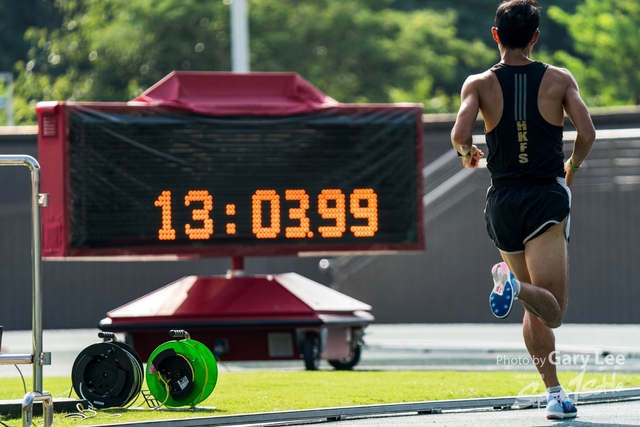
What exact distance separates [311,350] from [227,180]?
5.54 ft

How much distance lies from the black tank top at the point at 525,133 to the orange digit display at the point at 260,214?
506cm

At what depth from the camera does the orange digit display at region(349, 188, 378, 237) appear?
11695mm

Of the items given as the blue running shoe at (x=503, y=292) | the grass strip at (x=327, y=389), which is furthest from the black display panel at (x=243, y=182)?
the blue running shoe at (x=503, y=292)

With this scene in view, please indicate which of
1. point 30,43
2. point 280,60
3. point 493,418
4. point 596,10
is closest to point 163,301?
point 493,418

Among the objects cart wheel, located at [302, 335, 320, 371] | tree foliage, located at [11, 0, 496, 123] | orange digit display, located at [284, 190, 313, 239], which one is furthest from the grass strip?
tree foliage, located at [11, 0, 496, 123]

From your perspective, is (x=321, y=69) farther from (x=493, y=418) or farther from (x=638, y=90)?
(x=493, y=418)

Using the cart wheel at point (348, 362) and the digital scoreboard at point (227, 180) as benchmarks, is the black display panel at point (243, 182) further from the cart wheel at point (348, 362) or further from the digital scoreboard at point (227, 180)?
the cart wheel at point (348, 362)

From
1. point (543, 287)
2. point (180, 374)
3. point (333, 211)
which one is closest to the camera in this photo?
point (543, 287)

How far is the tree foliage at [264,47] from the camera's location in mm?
38375

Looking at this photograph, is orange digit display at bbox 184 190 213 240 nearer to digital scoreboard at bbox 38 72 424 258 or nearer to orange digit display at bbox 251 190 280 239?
digital scoreboard at bbox 38 72 424 258

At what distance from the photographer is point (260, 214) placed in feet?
38.0

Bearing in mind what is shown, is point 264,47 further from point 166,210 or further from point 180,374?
point 180,374

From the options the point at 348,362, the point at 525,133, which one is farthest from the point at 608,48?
the point at 525,133

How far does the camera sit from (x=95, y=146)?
37.2 ft
